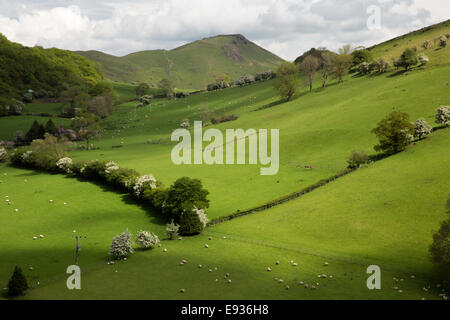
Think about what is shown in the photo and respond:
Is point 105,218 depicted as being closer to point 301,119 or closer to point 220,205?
point 220,205

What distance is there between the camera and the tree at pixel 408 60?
120 meters

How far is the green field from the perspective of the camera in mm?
35531

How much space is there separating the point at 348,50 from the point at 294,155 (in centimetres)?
8362

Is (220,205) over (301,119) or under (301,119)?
under

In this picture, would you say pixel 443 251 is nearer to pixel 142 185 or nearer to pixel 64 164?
pixel 142 185

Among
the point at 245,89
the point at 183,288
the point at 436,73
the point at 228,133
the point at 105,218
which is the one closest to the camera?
the point at 183,288

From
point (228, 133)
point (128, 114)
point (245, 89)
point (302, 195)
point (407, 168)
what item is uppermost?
point (245, 89)

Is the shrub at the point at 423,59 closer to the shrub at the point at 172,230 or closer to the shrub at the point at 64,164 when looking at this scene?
the shrub at the point at 172,230

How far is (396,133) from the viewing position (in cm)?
6994

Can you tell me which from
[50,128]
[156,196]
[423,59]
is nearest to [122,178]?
[156,196]

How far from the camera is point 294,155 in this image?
86250 millimetres

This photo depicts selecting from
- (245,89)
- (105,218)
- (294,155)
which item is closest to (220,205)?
(105,218)

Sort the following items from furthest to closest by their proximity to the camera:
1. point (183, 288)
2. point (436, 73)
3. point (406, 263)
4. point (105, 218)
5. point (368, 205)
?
point (436, 73), point (105, 218), point (368, 205), point (406, 263), point (183, 288)

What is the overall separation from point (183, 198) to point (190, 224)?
238 inches
